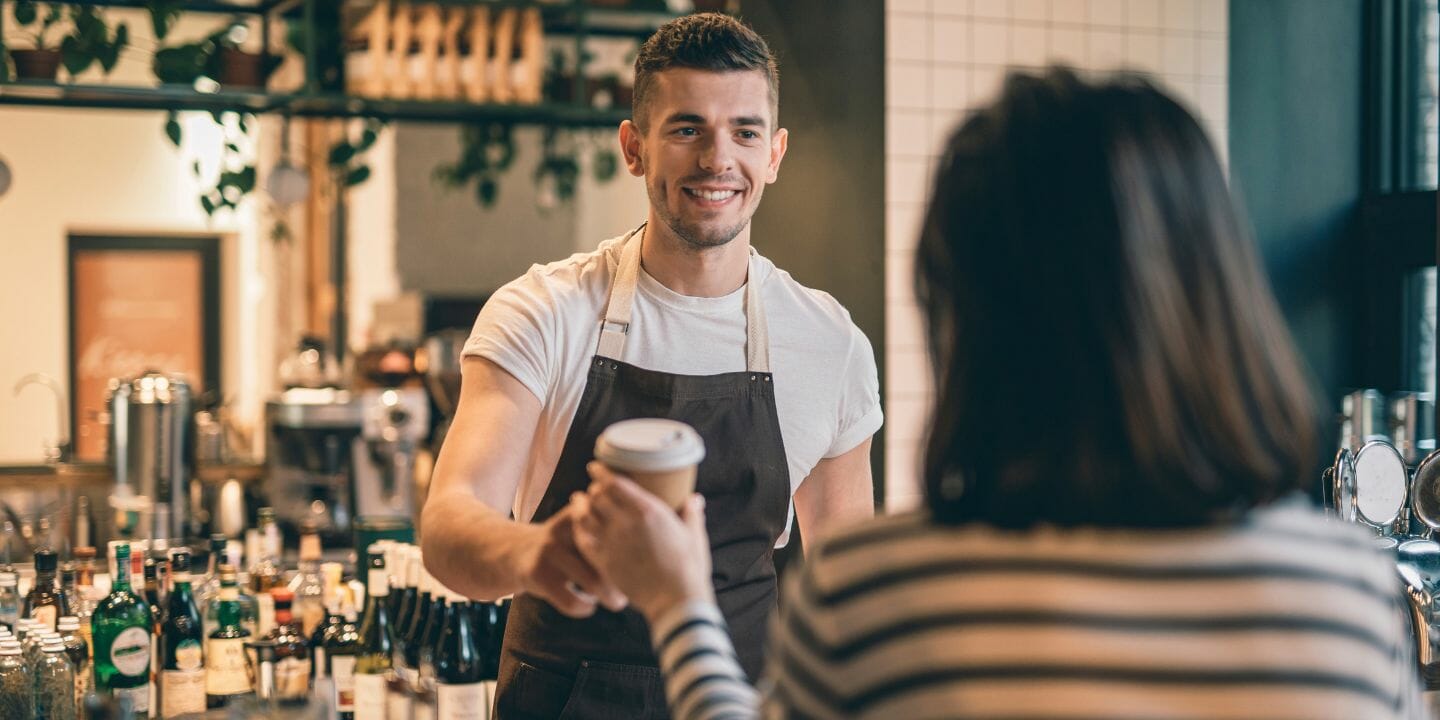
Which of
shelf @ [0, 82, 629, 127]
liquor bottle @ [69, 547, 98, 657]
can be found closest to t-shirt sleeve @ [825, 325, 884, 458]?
liquor bottle @ [69, 547, 98, 657]

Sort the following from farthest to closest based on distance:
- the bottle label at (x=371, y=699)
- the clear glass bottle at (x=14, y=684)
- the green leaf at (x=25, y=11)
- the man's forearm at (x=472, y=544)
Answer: the green leaf at (x=25, y=11) < the bottle label at (x=371, y=699) < the clear glass bottle at (x=14, y=684) < the man's forearm at (x=472, y=544)

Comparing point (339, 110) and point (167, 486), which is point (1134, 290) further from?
point (339, 110)

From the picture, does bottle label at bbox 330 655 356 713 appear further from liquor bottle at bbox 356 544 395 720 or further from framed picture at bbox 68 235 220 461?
framed picture at bbox 68 235 220 461

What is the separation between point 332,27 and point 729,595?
3.59 m

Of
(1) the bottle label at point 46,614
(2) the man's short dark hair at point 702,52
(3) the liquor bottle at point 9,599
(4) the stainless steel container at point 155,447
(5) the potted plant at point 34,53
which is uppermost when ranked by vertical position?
(5) the potted plant at point 34,53

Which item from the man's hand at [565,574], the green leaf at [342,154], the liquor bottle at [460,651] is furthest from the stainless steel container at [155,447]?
the man's hand at [565,574]

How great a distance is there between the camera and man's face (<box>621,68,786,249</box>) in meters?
2.02

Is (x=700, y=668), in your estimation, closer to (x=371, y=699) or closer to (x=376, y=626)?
(x=371, y=699)

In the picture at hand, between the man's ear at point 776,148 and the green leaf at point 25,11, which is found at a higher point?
the green leaf at point 25,11

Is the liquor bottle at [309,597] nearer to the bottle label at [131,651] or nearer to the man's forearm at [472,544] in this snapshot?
the bottle label at [131,651]

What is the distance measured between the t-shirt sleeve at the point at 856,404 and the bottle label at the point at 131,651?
4.36 feet

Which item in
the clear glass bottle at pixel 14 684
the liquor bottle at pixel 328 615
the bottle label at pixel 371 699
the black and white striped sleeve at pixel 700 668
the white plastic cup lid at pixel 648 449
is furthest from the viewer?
the liquor bottle at pixel 328 615

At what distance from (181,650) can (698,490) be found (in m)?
1.22

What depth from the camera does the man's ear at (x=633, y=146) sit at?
212cm
